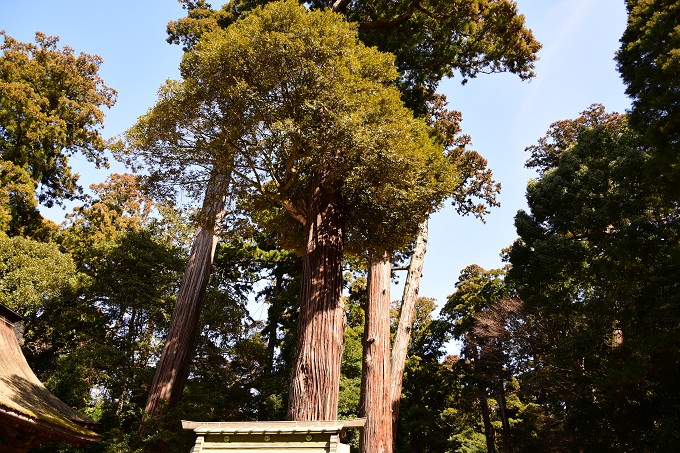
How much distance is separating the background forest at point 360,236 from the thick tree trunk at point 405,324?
0.86 ft

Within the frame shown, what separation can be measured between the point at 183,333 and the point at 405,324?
4.83 metres

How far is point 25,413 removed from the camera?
611cm

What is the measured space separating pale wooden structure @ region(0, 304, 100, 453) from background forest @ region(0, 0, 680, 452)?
1.47 metres

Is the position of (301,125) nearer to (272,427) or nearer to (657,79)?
(272,427)

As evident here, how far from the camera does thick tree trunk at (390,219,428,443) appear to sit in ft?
29.0

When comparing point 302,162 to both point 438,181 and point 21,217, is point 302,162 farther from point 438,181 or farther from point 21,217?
point 21,217

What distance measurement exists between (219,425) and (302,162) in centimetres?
315

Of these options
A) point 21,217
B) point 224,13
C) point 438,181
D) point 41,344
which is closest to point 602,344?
point 438,181

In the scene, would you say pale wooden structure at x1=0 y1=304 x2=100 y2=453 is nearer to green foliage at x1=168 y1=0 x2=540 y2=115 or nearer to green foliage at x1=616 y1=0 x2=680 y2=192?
green foliage at x1=168 y1=0 x2=540 y2=115

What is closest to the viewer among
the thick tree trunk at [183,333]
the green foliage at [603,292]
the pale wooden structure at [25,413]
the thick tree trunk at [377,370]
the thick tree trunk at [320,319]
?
the thick tree trunk at [320,319]

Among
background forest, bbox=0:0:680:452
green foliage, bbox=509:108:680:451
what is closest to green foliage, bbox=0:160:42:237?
background forest, bbox=0:0:680:452

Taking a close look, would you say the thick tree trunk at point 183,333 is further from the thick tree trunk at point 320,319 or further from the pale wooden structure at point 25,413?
the thick tree trunk at point 320,319

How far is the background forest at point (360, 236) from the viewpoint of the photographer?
19.3ft

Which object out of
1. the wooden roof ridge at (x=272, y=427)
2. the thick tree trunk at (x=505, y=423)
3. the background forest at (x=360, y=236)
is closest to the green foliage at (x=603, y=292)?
the background forest at (x=360, y=236)
